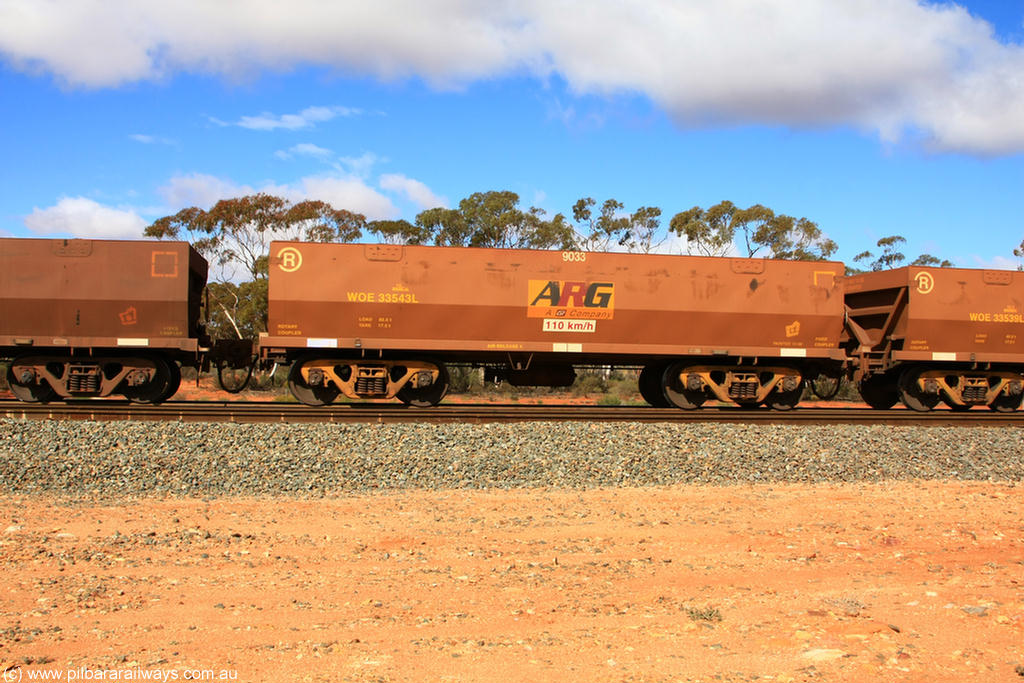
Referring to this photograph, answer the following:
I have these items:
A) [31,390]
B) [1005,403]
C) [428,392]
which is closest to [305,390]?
[428,392]

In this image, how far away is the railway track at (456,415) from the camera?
1280cm

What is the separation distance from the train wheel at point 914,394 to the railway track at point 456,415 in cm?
114

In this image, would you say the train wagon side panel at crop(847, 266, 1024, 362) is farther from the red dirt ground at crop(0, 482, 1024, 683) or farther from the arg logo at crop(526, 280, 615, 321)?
the red dirt ground at crop(0, 482, 1024, 683)

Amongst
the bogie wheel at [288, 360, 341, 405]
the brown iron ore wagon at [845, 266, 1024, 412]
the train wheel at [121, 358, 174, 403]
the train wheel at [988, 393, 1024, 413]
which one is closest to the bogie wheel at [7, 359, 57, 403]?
the train wheel at [121, 358, 174, 403]

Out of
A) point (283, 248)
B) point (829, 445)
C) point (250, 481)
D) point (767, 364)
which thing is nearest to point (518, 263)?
point (283, 248)

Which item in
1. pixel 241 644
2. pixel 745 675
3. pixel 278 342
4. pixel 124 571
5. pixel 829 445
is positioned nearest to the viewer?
pixel 745 675

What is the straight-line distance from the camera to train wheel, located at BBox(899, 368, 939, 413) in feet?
55.3

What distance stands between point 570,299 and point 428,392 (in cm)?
336

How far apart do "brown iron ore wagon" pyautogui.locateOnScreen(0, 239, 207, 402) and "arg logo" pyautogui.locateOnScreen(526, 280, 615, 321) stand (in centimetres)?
650

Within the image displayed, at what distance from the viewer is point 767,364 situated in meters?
16.4

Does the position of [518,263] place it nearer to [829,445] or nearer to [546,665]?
[829,445]

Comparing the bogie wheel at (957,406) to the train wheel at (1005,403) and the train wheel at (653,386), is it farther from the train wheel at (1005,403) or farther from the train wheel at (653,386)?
the train wheel at (653,386)

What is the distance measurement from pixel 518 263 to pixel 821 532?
9.16 m

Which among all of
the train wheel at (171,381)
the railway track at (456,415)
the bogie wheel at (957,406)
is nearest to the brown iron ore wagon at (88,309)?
the train wheel at (171,381)
